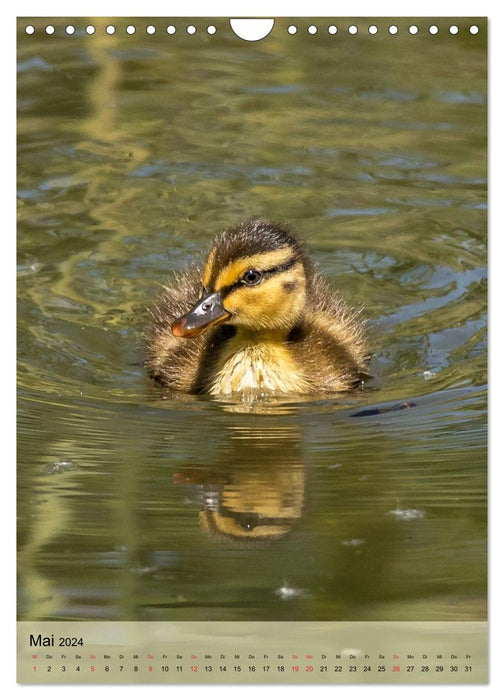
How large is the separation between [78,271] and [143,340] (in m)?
0.62

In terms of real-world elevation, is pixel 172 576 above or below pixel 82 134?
below

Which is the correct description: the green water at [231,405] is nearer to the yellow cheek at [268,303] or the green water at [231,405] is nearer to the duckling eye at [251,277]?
the yellow cheek at [268,303]

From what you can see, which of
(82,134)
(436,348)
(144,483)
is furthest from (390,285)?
(144,483)

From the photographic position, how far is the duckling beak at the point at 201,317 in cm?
578

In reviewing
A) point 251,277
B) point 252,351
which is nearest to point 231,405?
point 252,351

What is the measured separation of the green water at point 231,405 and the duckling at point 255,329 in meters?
0.12

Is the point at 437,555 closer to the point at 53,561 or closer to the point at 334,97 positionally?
the point at 53,561

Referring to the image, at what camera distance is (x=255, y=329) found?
6078 mm

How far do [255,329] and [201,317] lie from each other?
0.34 meters

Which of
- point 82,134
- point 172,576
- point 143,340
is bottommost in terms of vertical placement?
point 172,576

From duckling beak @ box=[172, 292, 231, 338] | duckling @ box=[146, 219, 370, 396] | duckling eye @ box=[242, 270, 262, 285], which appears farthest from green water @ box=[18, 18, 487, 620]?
duckling eye @ box=[242, 270, 262, 285]

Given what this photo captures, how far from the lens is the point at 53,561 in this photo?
4867 millimetres

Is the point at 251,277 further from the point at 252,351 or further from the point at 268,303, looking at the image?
the point at 252,351

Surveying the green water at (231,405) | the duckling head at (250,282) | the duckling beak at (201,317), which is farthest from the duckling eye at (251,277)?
the green water at (231,405)
